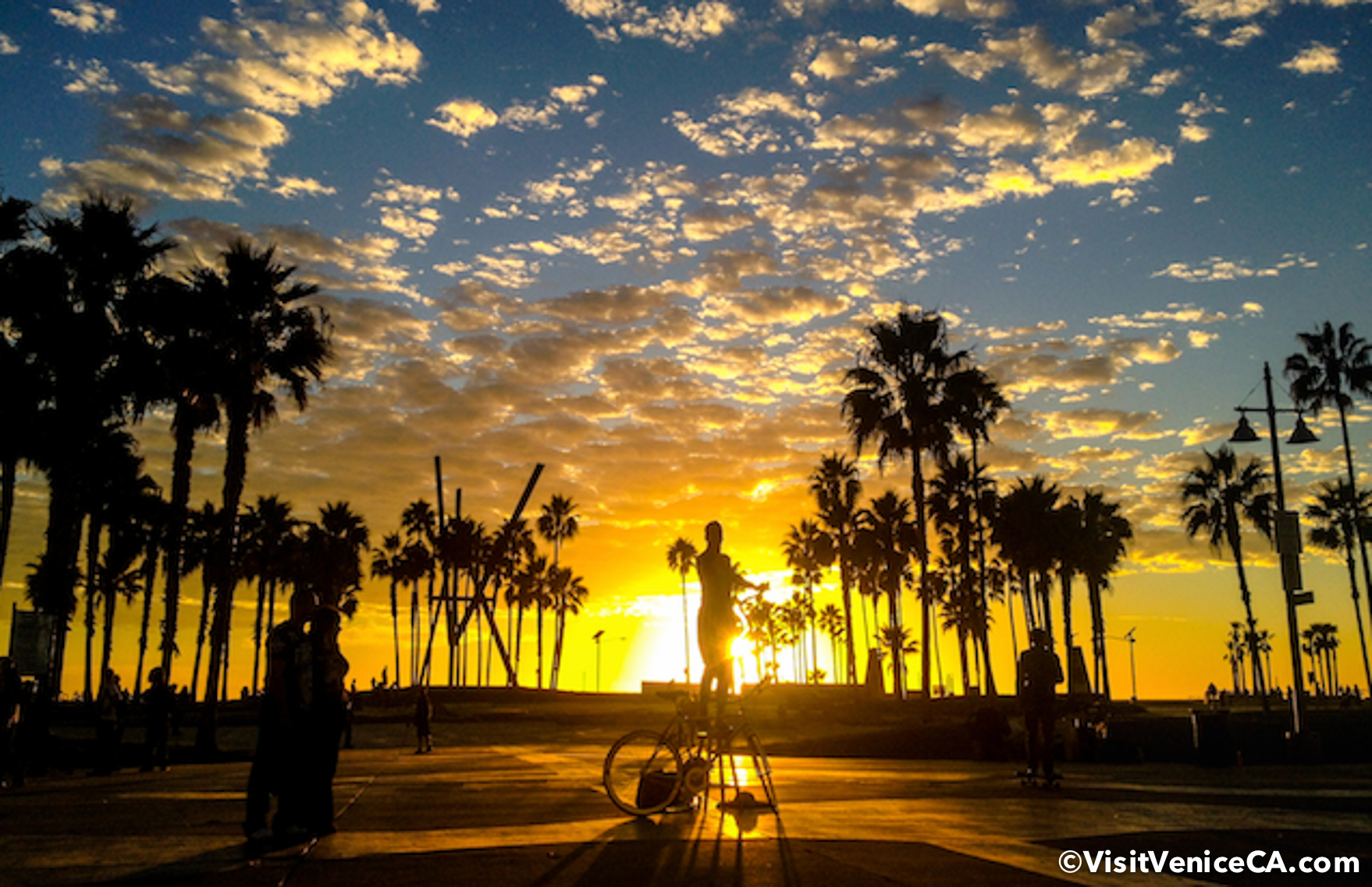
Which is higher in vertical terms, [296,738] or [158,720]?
[296,738]

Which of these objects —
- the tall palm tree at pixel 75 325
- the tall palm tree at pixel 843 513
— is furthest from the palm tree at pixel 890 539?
the tall palm tree at pixel 75 325

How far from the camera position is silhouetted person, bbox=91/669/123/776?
60.8 ft

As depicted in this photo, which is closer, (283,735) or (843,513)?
(283,735)

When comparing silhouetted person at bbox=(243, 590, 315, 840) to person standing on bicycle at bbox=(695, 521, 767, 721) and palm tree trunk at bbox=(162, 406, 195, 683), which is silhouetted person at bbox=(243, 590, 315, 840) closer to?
person standing on bicycle at bbox=(695, 521, 767, 721)

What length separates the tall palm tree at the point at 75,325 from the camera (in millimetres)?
26078

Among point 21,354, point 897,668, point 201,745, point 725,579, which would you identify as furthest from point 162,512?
point 725,579

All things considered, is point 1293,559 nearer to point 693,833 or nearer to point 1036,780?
point 1036,780

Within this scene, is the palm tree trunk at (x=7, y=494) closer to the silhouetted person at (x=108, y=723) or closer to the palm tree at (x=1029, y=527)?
the silhouetted person at (x=108, y=723)

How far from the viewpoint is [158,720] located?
64.0 feet

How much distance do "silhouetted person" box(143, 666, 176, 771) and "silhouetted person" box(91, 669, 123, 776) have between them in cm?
51

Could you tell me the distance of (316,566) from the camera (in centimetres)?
7588

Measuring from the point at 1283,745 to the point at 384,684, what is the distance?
5933 centimetres

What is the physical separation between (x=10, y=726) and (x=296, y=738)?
33.4ft

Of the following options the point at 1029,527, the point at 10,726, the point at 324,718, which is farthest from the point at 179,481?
the point at 1029,527
